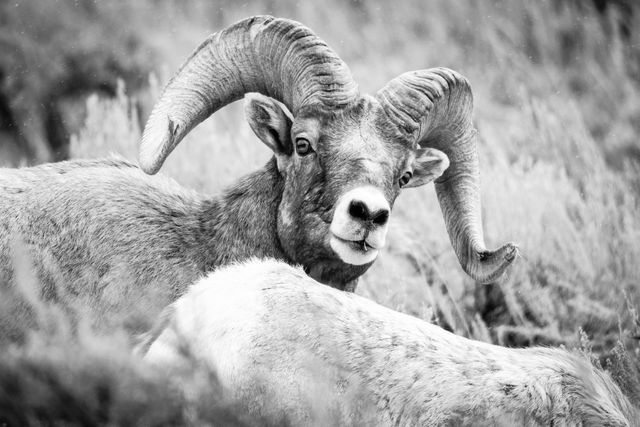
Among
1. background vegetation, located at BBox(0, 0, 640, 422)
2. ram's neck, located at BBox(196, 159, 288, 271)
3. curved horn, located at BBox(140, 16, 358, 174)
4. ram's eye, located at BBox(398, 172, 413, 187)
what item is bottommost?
background vegetation, located at BBox(0, 0, 640, 422)

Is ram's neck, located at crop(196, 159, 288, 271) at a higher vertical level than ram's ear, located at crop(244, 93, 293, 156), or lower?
lower

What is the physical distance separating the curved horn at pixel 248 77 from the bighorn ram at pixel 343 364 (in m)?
1.88

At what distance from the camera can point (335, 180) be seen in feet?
19.1

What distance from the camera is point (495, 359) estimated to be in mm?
4445

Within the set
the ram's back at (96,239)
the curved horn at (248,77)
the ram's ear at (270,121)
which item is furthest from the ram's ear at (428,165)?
the ram's back at (96,239)

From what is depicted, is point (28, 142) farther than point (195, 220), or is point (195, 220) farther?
point (28, 142)

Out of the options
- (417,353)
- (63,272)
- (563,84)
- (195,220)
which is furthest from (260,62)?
(563,84)

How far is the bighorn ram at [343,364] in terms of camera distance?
402 centimetres

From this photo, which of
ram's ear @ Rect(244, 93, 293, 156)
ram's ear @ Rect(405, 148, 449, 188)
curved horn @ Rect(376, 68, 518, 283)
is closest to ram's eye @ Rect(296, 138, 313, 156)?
ram's ear @ Rect(244, 93, 293, 156)

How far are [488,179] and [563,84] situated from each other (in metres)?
2.55

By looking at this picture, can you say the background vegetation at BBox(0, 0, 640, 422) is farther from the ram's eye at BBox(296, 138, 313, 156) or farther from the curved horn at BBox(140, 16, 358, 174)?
the curved horn at BBox(140, 16, 358, 174)

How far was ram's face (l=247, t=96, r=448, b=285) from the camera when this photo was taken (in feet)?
18.7

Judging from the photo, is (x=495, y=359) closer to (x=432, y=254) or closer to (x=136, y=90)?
(x=432, y=254)

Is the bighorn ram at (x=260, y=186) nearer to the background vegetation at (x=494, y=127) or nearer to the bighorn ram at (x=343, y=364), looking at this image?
the bighorn ram at (x=343, y=364)
